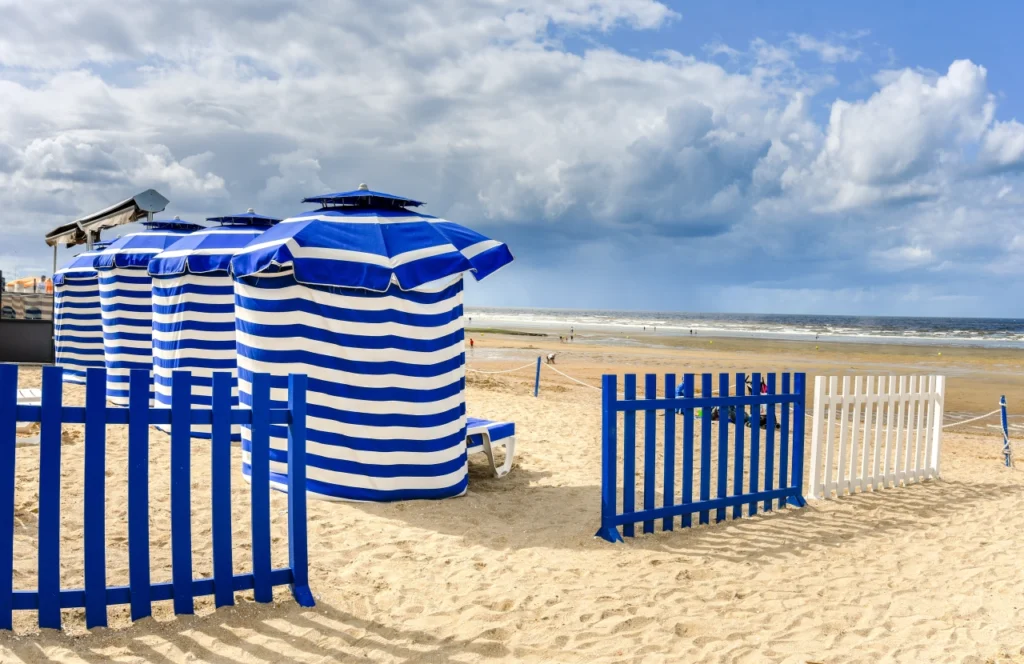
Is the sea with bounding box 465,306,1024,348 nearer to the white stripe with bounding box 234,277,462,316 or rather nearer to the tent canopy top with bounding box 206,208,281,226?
the tent canopy top with bounding box 206,208,281,226

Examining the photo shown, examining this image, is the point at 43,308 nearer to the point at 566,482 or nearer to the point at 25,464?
the point at 25,464

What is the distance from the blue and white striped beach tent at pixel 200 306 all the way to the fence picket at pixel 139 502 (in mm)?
5000

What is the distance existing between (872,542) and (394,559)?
3581mm

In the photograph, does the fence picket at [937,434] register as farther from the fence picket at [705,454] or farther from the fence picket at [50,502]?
the fence picket at [50,502]

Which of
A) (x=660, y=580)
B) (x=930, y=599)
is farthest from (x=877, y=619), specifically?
(x=660, y=580)

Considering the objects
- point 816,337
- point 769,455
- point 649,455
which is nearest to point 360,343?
point 649,455

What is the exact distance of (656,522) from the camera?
5.99m

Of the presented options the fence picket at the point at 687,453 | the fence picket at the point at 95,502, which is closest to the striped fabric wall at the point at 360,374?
the fence picket at the point at 687,453

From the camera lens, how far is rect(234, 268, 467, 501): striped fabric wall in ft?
20.0

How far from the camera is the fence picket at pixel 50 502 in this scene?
11.6 feet

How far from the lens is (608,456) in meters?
5.38

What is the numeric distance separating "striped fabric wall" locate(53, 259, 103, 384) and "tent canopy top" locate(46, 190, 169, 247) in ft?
3.00

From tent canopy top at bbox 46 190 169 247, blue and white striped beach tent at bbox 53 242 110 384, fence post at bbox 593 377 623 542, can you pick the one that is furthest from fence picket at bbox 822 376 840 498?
blue and white striped beach tent at bbox 53 242 110 384

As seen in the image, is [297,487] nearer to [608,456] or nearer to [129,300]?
[608,456]
